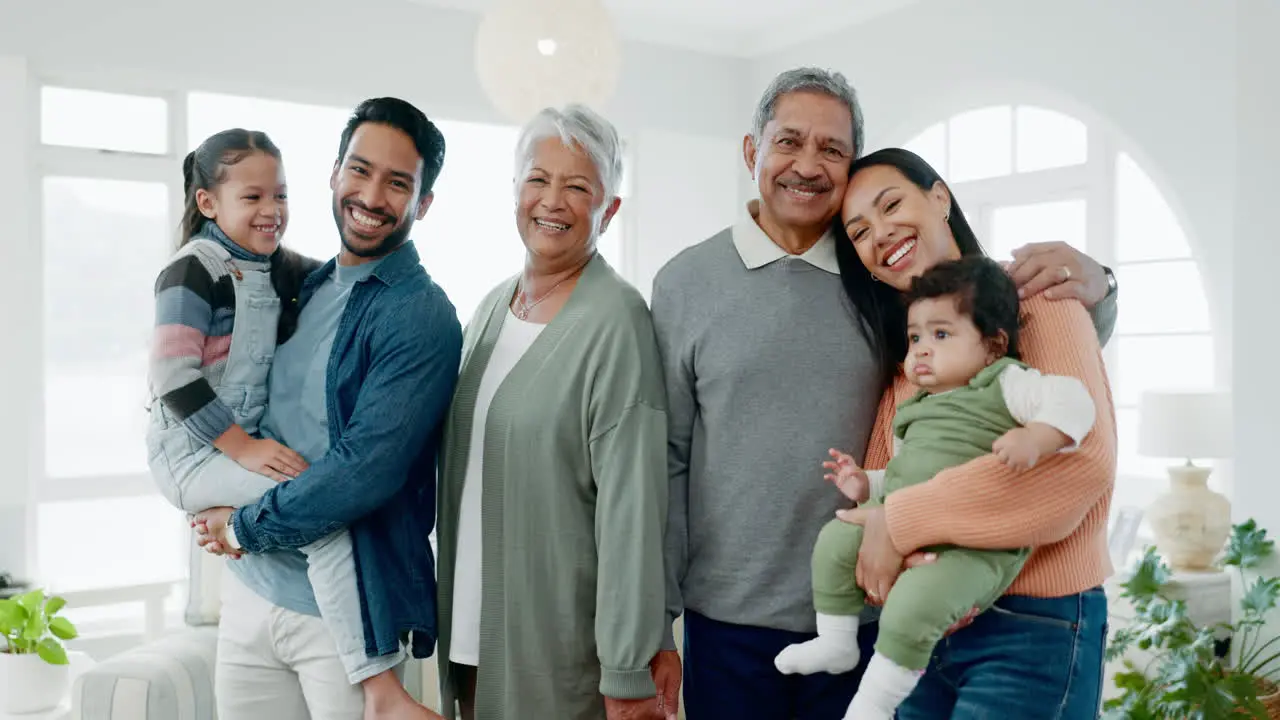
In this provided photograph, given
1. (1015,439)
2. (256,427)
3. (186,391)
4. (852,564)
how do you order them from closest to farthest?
(1015,439)
(852,564)
(186,391)
(256,427)

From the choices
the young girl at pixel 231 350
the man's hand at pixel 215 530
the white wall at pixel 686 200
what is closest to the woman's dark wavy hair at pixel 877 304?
the young girl at pixel 231 350

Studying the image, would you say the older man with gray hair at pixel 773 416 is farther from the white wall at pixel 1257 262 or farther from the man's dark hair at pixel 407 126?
the white wall at pixel 1257 262

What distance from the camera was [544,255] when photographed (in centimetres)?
178

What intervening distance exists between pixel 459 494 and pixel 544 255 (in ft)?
1.41

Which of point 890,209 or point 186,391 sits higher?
point 890,209

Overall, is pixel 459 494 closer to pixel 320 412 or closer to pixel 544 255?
pixel 320 412

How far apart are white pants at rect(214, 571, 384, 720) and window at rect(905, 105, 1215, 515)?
424cm

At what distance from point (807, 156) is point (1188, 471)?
2.82 metres

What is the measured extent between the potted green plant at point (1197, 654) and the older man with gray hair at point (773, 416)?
5.33ft

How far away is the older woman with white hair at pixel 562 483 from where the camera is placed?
5.46ft

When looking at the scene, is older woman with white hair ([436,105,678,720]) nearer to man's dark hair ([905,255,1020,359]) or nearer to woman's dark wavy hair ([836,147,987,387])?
woman's dark wavy hair ([836,147,987,387])

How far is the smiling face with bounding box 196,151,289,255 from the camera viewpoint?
5.73 feet

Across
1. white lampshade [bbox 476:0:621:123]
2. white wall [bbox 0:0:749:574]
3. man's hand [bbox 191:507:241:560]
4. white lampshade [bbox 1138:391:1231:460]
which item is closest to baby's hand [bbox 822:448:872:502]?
man's hand [bbox 191:507:241:560]

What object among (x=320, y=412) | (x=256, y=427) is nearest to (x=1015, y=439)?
(x=320, y=412)
